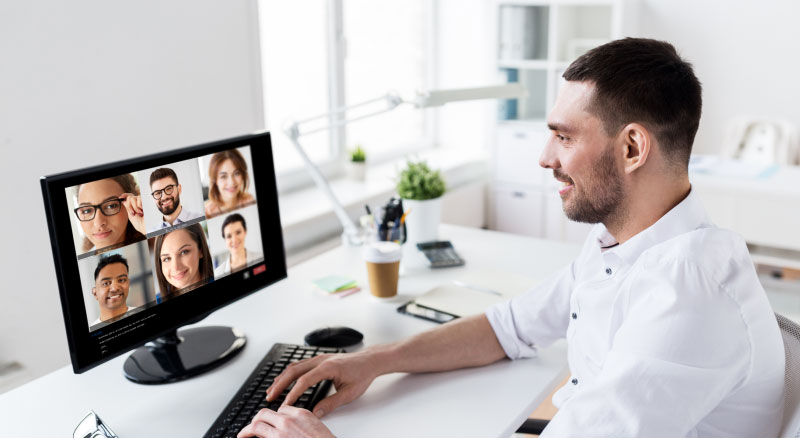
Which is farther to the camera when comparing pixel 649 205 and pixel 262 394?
pixel 262 394

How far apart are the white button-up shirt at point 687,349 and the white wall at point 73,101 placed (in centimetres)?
157

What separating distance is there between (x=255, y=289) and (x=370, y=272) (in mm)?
328

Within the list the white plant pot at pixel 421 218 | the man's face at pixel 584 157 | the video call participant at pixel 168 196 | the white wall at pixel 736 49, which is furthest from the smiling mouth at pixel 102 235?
the white wall at pixel 736 49

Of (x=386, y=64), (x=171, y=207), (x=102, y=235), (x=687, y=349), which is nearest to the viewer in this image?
(x=687, y=349)

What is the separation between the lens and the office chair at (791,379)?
0.94 metres

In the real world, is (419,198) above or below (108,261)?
below

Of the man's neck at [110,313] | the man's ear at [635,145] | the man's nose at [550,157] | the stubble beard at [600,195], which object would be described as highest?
the man's ear at [635,145]

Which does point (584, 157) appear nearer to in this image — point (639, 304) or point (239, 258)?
point (639, 304)

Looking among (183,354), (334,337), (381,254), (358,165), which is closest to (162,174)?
(183,354)

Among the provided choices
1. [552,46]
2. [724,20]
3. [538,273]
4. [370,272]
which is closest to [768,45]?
[724,20]

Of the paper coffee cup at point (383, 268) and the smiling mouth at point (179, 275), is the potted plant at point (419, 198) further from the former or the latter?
the smiling mouth at point (179, 275)

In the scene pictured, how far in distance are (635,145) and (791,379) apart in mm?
402

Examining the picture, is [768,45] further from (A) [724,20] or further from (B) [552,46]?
(B) [552,46]

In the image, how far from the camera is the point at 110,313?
4.00 feet
